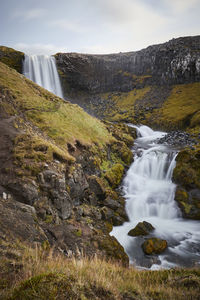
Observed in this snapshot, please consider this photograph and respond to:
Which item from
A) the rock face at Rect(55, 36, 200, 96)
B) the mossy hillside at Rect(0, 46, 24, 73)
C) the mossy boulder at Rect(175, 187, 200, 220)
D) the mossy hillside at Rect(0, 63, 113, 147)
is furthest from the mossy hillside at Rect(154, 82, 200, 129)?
the mossy hillside at Rect(0, 46, 24, 73)

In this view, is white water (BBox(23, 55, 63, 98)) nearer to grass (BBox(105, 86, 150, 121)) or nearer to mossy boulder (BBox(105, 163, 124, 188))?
grass (BBox(105, 86, 150, 121))

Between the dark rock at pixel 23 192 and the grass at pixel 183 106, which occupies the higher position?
the grass at pixel 183 106

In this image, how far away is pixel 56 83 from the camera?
72125 millimetres

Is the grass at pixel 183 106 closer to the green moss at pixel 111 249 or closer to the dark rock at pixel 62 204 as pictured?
the green moss at pixel 111 249

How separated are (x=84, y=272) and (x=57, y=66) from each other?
3397 inches

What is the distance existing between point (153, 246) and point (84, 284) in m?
10.1

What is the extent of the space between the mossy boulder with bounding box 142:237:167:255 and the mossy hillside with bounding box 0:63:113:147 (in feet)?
32.4

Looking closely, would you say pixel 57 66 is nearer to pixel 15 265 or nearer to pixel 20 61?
pixel 20 61

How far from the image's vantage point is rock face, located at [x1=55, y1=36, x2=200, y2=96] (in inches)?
2746

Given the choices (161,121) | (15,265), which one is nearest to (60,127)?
(15,265)

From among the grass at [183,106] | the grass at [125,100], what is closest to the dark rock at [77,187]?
the grass at [183,106]

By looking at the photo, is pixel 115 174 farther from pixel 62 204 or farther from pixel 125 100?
pixel 125 100

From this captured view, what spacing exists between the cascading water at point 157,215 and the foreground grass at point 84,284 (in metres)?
5.05

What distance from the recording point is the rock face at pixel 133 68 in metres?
69.8
